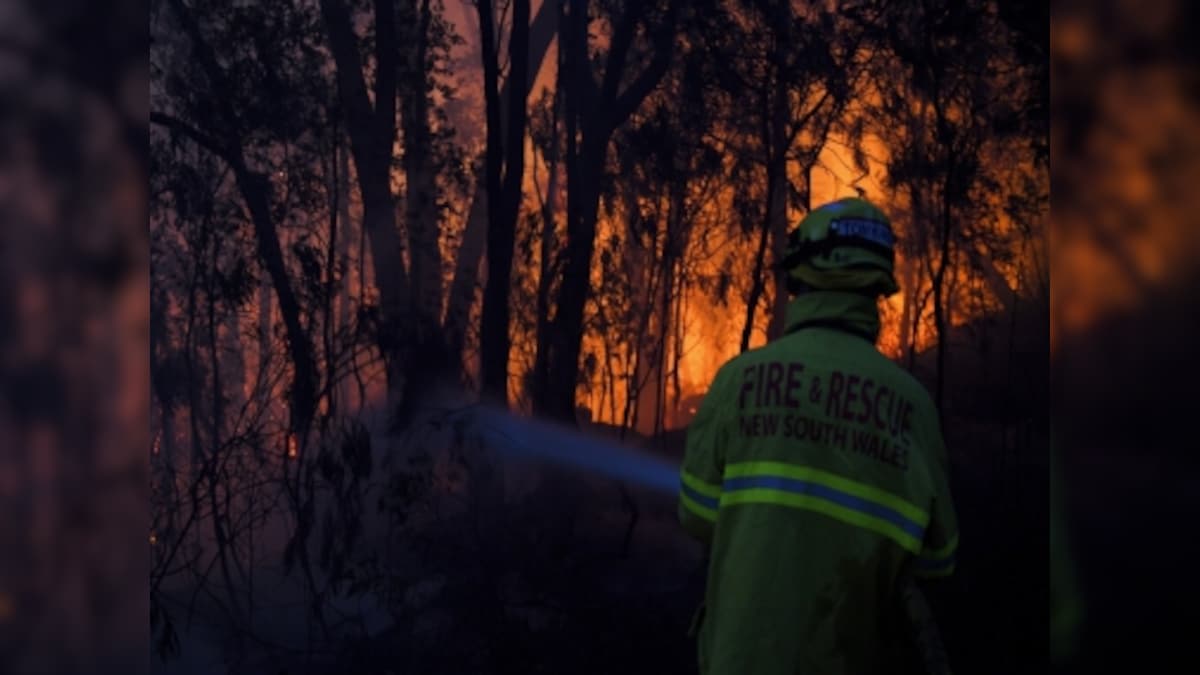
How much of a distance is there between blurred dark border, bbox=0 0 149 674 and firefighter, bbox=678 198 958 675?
2430 mm

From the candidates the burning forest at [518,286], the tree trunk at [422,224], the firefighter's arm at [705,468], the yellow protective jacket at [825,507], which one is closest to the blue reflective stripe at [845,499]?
the yellow protective jacket at [825,507]

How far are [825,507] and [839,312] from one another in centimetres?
46

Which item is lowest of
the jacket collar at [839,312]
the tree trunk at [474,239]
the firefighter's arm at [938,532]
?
the firefighter's arm at [938,532]

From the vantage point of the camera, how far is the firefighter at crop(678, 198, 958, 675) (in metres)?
2.28

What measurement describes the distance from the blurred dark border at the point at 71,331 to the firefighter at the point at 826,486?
243 cm

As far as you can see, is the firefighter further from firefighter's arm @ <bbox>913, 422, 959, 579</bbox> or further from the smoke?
the smoke

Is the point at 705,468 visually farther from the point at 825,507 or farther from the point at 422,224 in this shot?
the point at 422,224

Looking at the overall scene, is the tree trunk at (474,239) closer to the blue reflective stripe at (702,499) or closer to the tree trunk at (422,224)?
the tree trunk at (422,224)

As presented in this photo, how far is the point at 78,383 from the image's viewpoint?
12.1ft

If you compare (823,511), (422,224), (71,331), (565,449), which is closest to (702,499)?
(823,511)

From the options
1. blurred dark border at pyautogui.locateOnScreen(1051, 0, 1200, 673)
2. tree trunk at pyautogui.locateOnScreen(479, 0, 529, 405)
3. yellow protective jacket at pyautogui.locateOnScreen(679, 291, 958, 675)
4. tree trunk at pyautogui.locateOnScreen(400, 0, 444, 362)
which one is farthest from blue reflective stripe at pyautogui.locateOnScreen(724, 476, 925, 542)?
tree trunk at pyautogui.locateOnScreen(400, 0, 444, 362)

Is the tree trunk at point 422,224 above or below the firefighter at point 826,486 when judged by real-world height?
above

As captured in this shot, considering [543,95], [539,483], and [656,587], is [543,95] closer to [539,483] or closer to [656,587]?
[539,483]

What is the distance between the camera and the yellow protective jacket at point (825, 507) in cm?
228
